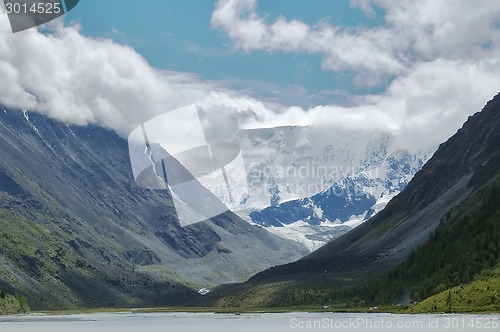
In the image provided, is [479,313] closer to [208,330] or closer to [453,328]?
[453,328]

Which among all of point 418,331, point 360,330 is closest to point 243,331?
point 360,330

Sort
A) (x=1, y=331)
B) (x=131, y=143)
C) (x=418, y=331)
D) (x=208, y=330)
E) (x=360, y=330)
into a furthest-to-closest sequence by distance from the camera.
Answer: (x=1, y=331) → (x=208, y=330) → (x=360, y=330) → (x=418, y=331) → (x=131, y=143)

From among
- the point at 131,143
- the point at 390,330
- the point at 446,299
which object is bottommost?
the point at 446,299

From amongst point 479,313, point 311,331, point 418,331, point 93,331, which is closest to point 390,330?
point 418,331

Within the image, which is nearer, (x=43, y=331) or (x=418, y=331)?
(x=418, y=331)

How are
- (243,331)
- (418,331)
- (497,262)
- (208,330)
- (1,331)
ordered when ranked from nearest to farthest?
(418,331) < (243,331) < (208,330) < (1,331) < (497,262)

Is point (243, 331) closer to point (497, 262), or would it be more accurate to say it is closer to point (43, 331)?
point (43, 331)

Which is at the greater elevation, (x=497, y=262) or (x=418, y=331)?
(x=418, y=331)

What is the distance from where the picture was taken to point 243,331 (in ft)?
460

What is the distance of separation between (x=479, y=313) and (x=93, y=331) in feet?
288

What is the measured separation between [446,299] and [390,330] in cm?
5482

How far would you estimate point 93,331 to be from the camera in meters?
158

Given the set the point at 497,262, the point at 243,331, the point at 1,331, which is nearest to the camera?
the point at 243,331

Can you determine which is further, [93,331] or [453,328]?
[93,331]
